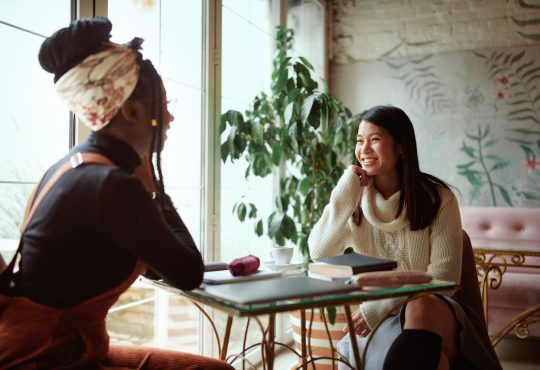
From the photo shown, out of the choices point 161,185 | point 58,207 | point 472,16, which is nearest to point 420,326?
point 161,185

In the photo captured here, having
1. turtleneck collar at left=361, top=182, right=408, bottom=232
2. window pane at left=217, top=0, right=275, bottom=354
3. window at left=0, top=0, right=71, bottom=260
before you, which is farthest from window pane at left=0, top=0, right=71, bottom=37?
turtleneck collar at left=361, top=182, right=408, bottom=232

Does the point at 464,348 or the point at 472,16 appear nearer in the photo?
the point at 464,348

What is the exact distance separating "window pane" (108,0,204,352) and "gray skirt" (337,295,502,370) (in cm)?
99

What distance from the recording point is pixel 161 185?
114 cm

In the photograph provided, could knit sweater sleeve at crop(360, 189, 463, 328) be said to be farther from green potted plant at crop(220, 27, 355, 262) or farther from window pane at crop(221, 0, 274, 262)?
window pane at crop(221, 0, 274, 262)

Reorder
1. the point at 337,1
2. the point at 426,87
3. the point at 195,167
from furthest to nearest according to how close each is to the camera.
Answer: the point at 337,1, the point at 426,87, the point at 195,167

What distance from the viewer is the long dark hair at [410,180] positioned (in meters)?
1.66

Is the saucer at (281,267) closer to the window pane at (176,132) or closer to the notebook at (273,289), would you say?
the notebook at (273,289)

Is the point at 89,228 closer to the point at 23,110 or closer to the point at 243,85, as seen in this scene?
the point at 23,110

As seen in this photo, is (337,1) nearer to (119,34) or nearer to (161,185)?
(119,34)

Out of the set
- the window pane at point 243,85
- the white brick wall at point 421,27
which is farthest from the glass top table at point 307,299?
the white brick wall at point 421,27

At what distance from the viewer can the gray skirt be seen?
134 cm

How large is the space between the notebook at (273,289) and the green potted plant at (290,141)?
1.37 metres

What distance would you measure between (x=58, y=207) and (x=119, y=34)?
1160 mm
